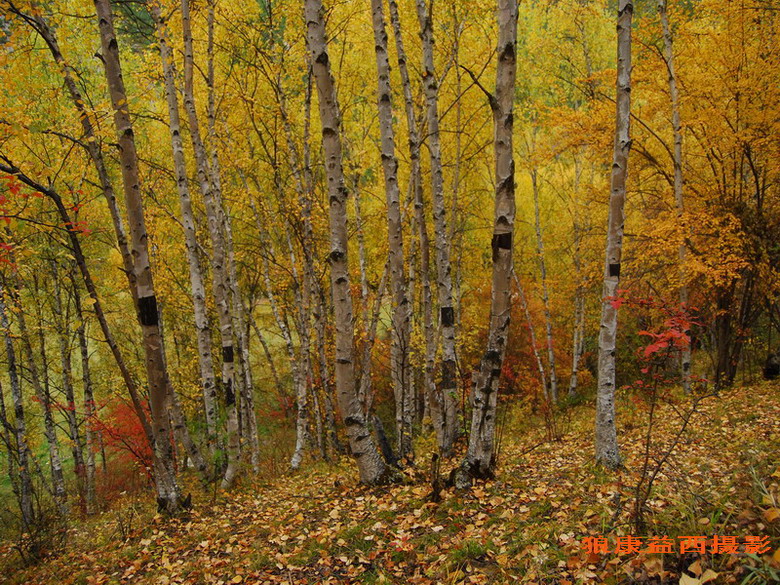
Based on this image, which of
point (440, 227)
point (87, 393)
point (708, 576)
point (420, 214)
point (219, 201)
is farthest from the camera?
point (87, 393)

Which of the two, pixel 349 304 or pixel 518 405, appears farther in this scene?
pixel 518 405

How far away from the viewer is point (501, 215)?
399 centimetres

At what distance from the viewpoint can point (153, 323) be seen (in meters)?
4.67

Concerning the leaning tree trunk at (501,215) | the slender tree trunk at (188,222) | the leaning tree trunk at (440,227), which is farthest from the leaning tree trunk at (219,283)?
the leaning tree trunk at (501,215)

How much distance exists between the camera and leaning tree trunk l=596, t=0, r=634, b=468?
512 centimetres

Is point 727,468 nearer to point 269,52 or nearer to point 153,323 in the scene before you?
point 153,323

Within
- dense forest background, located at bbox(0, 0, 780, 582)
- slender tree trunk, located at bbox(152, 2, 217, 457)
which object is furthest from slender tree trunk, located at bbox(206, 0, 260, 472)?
slender tree trunk, located at bbox(152, 2, 217, 457)

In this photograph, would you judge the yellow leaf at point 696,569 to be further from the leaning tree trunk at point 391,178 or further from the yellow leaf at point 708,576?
the leaning tree trunk at point 391,178

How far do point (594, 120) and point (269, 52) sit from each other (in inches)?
303

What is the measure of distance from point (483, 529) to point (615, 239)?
3547mm

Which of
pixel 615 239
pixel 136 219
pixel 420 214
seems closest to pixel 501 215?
pixel 615 239

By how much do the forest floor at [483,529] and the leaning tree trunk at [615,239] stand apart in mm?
446

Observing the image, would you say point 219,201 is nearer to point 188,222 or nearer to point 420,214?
point 188,222

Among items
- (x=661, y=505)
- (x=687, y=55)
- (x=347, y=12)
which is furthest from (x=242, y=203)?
(x=687, y=55)
